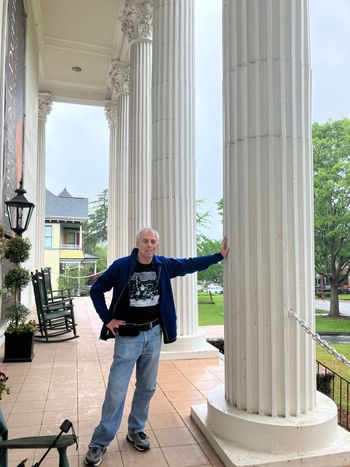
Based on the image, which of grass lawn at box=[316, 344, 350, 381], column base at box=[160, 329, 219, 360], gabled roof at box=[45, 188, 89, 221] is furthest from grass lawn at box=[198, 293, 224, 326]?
gabled roof at box=[45, 188, 89, 221]

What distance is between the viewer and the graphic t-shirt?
3.11 metres

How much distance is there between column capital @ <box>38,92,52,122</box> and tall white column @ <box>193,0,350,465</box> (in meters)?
15.3

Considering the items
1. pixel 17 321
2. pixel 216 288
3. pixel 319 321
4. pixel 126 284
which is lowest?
pixel 319 321

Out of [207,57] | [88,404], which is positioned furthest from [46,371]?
[207,57]

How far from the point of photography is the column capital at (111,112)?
17.1m

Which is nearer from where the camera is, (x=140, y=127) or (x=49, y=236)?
(x=140, y=127)

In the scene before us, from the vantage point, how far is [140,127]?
366 inches

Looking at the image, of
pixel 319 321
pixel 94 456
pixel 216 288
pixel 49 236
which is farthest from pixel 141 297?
pixel 49 236

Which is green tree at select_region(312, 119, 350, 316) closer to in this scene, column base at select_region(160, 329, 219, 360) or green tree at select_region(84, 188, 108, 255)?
column base at select_region(160, 329, 219, 360)

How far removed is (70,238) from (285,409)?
→ 3372 centimetres

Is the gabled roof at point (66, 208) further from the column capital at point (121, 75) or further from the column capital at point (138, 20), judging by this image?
the column capital at point (138, 20)

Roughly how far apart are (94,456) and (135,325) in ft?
3.26

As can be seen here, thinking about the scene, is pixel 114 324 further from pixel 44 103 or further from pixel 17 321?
pixel 44 103

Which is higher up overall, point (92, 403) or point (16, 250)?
point (16, 250)
